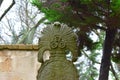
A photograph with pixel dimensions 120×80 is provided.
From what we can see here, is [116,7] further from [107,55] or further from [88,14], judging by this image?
[107,55]

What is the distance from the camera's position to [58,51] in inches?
128

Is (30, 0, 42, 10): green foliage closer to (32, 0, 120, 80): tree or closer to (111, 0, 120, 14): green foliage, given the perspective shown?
(32, 0, 120, 80): tree

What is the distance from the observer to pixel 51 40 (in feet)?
10.6

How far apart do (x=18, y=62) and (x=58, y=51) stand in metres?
2.11

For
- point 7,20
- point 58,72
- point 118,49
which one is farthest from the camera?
point 7,20

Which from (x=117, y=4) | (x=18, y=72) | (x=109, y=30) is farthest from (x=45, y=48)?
(x=109, y=30)

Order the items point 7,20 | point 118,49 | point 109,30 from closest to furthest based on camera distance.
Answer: point 109,30 < point 118,49 < point 7,20

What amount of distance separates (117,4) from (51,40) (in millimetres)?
2480

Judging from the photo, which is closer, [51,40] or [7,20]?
[51,40]

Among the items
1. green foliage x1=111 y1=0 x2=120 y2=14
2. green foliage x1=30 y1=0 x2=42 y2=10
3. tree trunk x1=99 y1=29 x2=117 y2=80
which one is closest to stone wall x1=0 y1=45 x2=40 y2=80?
green foliage x1=111 y1=0 x2=120 y2=14

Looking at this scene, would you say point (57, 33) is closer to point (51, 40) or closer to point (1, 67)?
point (51, 40)

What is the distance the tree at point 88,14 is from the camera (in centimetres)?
565

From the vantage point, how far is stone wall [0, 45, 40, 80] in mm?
5246

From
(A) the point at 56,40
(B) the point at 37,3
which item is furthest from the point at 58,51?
(B) the point at 37,3
